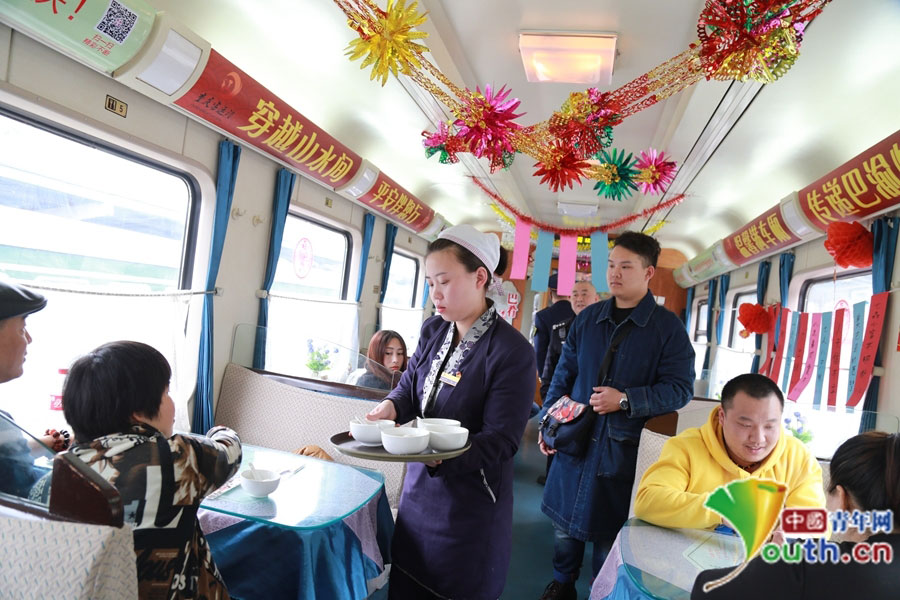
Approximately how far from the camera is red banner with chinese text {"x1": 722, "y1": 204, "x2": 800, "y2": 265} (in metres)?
5.46

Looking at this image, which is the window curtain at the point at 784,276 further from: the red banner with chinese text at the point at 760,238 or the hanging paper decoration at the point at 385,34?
the hanging paper decoration at the point at 385,34

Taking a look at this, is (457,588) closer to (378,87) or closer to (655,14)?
(655,14)

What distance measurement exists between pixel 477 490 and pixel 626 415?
109cm

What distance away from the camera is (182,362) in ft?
12.7

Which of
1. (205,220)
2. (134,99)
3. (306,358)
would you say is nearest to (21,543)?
(134,99)

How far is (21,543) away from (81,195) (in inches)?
104

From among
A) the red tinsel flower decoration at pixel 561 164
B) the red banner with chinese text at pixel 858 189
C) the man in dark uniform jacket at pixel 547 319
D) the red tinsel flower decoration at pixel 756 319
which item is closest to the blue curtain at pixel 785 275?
the red tinsel flower decoration at pixel 756 319

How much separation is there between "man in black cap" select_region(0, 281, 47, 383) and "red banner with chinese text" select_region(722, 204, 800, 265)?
5.74 metres

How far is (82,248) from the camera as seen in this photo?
3275 millimetres

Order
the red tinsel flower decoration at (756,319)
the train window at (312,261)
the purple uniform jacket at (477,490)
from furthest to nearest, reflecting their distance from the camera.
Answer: the red tinsel flower decoration at (756,319)
the train window at (312,261)
the purple uniform jacket at (477,490)

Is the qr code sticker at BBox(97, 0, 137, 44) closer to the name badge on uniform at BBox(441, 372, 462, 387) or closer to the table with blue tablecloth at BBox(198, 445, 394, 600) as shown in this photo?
the table with blue tablecloth at BBox(198, 445, 394, 600)

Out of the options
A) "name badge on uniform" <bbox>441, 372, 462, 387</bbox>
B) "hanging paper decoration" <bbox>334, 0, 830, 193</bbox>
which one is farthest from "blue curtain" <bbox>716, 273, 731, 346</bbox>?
"name badge on uniform" <bbox>441, 372, 462, 387</bbox>

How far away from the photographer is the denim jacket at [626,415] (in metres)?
2.48

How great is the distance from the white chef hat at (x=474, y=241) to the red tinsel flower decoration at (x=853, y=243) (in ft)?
12.5
